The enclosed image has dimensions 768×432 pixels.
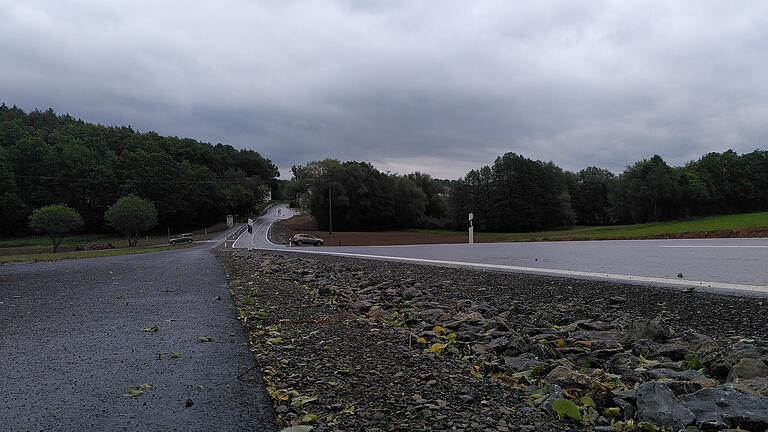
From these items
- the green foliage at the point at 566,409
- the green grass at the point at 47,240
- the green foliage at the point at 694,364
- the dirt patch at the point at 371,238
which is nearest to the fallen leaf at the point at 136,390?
the green foliage at the point at 566,409

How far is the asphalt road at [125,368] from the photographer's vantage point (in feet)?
9.82

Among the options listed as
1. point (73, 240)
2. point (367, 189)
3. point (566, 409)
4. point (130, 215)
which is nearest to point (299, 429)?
point (566, 409)

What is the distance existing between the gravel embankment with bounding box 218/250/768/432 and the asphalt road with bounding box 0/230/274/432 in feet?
0.93

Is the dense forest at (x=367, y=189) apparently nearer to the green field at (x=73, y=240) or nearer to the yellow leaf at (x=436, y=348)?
the green field at (x=73, y=240)

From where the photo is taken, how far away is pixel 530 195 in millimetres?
101438

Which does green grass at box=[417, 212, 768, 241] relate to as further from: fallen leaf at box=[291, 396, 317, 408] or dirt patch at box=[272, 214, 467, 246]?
fallen leaf at box=[291, 396, 317, 408]

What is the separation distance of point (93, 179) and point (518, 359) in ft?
352

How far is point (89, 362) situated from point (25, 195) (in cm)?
10743

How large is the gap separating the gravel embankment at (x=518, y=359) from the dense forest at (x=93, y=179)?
100m

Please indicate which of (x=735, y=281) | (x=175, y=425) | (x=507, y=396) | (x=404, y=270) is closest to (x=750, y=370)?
(x=507, y=396)

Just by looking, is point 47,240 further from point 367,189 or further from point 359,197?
point 367,189

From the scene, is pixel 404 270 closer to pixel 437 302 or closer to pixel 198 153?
pixel 437 302

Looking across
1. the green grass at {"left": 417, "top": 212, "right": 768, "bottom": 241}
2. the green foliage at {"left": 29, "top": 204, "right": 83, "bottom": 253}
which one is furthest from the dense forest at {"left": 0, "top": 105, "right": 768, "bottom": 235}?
the green grass at {"left": 417, "top": 212, "right": 768, "bottom": 241}

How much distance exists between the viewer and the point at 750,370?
3699mm
